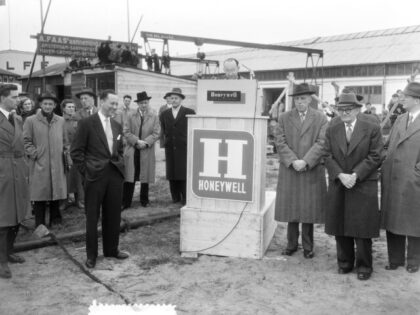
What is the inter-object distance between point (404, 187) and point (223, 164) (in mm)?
1844

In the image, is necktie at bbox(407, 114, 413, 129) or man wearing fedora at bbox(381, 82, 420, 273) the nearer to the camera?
man wearing fedora at bbox(381, 82, 420, 273)

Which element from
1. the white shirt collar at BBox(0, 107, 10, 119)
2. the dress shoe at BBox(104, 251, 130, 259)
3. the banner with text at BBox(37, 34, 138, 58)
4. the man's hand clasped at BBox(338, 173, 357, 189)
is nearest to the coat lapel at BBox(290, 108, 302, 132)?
the man's hand clasped at BBox(338, 173, 357, 189)

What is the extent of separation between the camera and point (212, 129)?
4938mm

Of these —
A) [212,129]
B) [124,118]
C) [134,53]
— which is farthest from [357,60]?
[212,129]

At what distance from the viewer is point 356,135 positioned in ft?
14.6

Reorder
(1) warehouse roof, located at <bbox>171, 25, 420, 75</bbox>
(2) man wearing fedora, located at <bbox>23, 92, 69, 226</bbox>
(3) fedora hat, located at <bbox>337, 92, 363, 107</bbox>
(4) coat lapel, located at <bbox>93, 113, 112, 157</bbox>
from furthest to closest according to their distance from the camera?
(1) warehouse roof, located at <bbox>171, 25, 420, 75</bbox> → (2) man wearing fedora, located at <bbox>23, 92, 69, 226</bbox> → (4) coat lapel, located at <bbox>93, 113, 112, 157</bbox> → (3) fedora hat, located at <bbox>337, 92, 363, 107</bbox>

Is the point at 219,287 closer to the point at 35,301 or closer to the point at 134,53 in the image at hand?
the point at 35,301

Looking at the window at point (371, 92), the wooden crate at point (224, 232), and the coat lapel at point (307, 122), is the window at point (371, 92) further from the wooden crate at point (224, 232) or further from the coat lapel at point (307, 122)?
the wooden crate at point (224, 232)

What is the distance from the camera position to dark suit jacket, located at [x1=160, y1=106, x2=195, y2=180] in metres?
7.42

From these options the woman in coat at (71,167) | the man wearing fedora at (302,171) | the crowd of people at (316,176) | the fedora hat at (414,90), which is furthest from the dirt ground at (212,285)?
the woman in coat at (71,167)

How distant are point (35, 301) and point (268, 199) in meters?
3.02

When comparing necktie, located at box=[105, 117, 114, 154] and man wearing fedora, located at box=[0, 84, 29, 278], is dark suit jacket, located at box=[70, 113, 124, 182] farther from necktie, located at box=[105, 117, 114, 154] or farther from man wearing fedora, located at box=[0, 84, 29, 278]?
man wearing fedora, located at box=[0, 84, 29, 278]

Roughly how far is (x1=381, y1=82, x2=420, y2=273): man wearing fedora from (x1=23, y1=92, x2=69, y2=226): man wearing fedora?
410 centimetres

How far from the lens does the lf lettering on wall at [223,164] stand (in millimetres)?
4855
